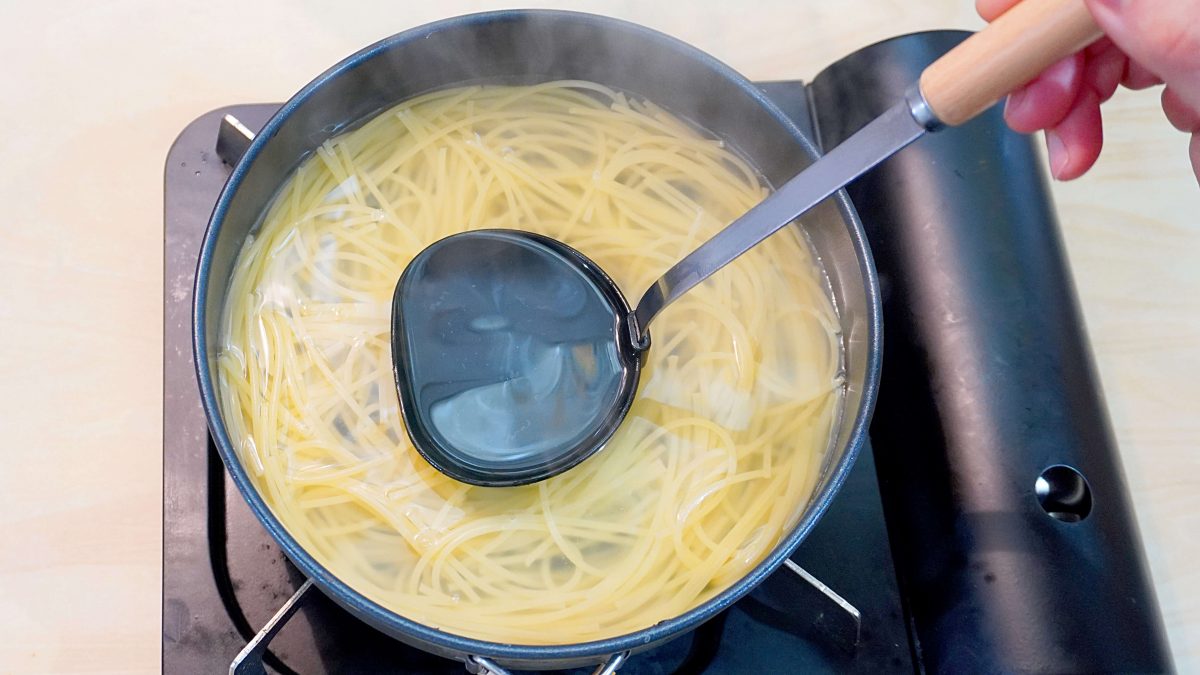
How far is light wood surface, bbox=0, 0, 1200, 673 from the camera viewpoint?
1137 millimetres

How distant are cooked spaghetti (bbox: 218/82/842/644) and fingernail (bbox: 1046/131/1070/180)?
305 mm

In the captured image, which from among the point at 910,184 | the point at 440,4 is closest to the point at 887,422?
the point at 910,184

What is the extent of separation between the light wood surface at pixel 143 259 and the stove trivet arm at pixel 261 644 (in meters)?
0.21

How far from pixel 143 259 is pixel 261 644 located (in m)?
0.57

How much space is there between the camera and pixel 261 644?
0.98 metres

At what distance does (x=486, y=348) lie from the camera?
101cm

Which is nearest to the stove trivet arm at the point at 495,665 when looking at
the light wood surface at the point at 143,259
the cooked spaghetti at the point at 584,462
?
the cooked spaghetti at the point at 584,462

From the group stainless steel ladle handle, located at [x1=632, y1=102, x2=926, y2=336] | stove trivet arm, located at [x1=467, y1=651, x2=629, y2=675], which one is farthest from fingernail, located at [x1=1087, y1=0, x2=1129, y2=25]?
stove trivet arm, located at [x1=467, y1=651, x2=629, y2=675]

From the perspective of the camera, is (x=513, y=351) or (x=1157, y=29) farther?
(x=513, y=351)

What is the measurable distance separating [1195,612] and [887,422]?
49 centimetres

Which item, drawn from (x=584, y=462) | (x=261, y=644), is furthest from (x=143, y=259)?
(x=584, y=462)

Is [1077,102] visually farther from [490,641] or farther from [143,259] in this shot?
[143,259]

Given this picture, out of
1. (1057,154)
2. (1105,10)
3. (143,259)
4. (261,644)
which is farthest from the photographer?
(143,259)

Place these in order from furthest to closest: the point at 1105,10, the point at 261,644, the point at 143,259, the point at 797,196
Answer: the point at 143,259 < the point at 261,644 < the point at 797,196 < the point at 1105,10
